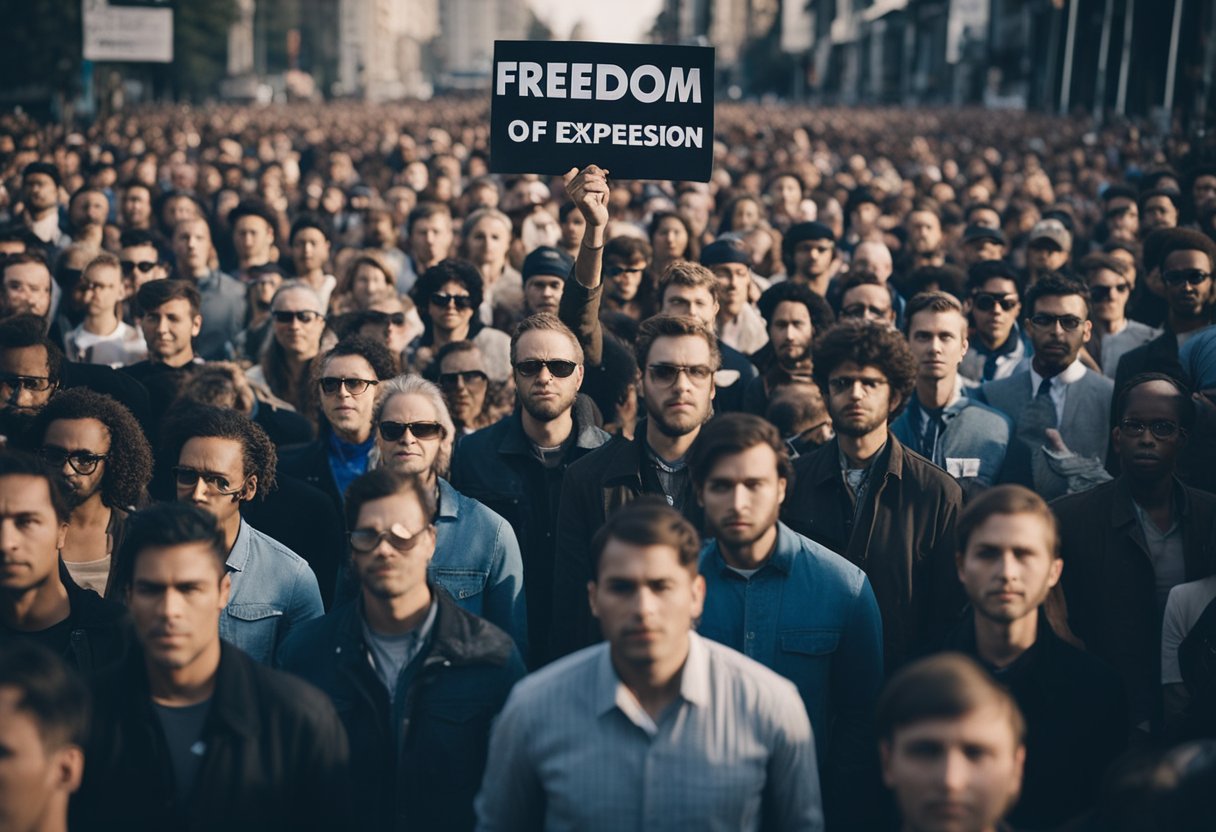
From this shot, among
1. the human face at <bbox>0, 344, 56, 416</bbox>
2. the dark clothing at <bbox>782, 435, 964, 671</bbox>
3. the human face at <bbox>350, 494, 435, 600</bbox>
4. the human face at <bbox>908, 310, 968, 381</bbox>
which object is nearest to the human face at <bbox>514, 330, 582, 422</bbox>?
the dark clothing at <bbox>782, 435, 964, 671</bbox>

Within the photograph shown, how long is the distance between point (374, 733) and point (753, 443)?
1.31 metres

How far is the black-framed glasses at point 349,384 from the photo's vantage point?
6371 mm

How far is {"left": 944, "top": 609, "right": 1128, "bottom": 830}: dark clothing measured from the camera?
4.14 metres

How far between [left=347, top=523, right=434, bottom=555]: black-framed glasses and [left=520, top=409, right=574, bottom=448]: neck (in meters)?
1.69

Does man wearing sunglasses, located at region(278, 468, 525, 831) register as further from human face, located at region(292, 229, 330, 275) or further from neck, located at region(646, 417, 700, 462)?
human face, located at region(292, 229, 330, 275)

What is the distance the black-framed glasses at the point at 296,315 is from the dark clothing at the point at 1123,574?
156 inches

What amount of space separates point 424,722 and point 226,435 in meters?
1.46

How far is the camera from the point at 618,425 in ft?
23.1

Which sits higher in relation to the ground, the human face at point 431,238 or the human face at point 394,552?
the human face at point 431,238

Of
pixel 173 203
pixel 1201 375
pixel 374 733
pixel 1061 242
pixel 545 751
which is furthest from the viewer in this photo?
pixel 173 203

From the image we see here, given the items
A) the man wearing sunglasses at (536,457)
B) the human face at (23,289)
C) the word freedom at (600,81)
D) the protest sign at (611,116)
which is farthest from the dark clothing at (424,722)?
the human face at (23,289)

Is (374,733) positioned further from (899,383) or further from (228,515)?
(899,383)

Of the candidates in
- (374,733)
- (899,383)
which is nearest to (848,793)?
(374,733)

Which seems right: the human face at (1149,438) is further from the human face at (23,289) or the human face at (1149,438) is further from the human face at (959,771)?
the human face at (23,289)
